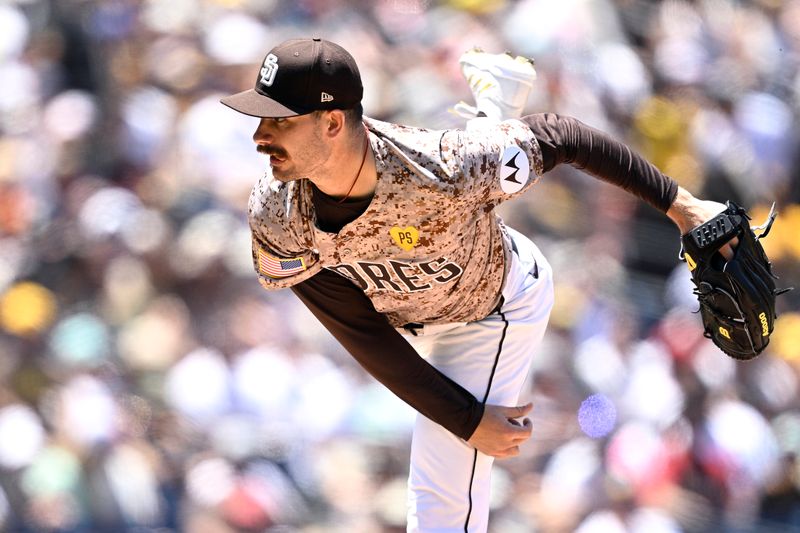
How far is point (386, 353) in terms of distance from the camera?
268 cm

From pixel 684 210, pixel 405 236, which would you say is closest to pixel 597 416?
pixel 684 210

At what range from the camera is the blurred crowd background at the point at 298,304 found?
407 cm

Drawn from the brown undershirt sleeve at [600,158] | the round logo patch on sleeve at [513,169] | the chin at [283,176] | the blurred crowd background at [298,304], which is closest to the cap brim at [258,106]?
the chin at [283,176]

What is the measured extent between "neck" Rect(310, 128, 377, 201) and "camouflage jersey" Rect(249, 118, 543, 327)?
0.02 m

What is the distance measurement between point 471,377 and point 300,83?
962 millimetres

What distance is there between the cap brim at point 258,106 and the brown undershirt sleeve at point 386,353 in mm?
515

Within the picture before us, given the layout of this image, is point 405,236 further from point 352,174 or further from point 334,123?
point 334,123

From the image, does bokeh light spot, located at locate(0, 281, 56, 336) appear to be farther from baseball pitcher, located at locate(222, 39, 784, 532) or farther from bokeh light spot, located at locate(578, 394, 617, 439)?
bokeh light spot, located at locate(578, 394, 617, 439)

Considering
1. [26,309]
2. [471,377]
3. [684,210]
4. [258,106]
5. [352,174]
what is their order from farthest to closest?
[26,309], [471,377], [684,210], [352,174], [258,106]

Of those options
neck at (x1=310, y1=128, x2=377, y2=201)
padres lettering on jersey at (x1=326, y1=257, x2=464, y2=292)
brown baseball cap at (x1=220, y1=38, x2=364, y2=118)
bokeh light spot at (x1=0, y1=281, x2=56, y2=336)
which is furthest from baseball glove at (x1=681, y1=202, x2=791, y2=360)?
bokeh light spot at (x1=0, y1=281, x2=56, y2=336)

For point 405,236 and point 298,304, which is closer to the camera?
point 405,236

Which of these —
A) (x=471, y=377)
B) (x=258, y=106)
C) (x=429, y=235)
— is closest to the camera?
(x=258, y=106)

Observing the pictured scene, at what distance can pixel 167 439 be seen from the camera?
4105 mm

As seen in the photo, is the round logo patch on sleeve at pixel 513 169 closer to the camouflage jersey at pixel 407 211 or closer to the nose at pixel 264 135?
the camouflage jersey at pixel 407 211
